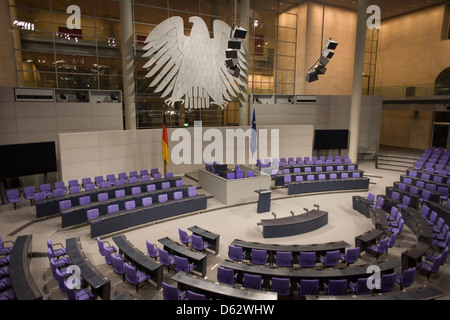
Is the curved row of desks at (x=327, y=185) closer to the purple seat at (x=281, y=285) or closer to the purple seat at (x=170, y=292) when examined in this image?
the purple seat at (x=281, y=285)

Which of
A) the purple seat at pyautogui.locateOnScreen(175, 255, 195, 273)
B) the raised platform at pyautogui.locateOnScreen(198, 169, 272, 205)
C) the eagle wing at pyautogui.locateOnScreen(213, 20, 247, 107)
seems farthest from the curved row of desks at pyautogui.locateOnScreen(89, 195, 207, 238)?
the eagle wing at pyautogui.locateOnScreen(213, 20, 247, 107)

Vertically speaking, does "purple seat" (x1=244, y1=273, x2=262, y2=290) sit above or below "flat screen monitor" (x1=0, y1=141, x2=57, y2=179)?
below

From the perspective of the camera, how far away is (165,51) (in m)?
16.5

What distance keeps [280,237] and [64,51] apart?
1438 cm

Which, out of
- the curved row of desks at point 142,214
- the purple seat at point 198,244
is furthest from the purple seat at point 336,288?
the curved row of desks at point 142,214

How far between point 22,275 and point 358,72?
19.3 m

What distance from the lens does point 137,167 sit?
16000 mm

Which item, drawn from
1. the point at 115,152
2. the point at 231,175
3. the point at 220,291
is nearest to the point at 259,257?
the point at 220,291

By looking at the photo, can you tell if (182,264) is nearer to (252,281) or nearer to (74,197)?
(252,281)

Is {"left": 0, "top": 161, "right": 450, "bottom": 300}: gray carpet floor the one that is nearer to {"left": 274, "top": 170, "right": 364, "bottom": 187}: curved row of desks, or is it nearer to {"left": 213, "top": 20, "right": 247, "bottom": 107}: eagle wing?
{"left": 274, "top": 170, "right": 364, "bottom": 187}: curved row of desks

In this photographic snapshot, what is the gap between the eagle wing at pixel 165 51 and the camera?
16.3m

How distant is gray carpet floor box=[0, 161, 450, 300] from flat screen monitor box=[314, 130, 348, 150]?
21.3 feet

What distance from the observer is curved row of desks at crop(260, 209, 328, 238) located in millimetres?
9750

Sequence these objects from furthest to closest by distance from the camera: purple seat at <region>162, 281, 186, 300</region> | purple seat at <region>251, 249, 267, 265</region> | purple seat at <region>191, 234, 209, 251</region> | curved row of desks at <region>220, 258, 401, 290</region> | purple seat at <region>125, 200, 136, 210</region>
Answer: purple seat at <region>125, 200, 136, 210</region>, purple seat at <region>191, 234, 209, 251</region>, purple seat at <region>251, 249, 267, 265</region>, curved row of desks at <region>220, 258, 401, 290</region>, purple seat at <region>162, 281, 186, 300</region>
